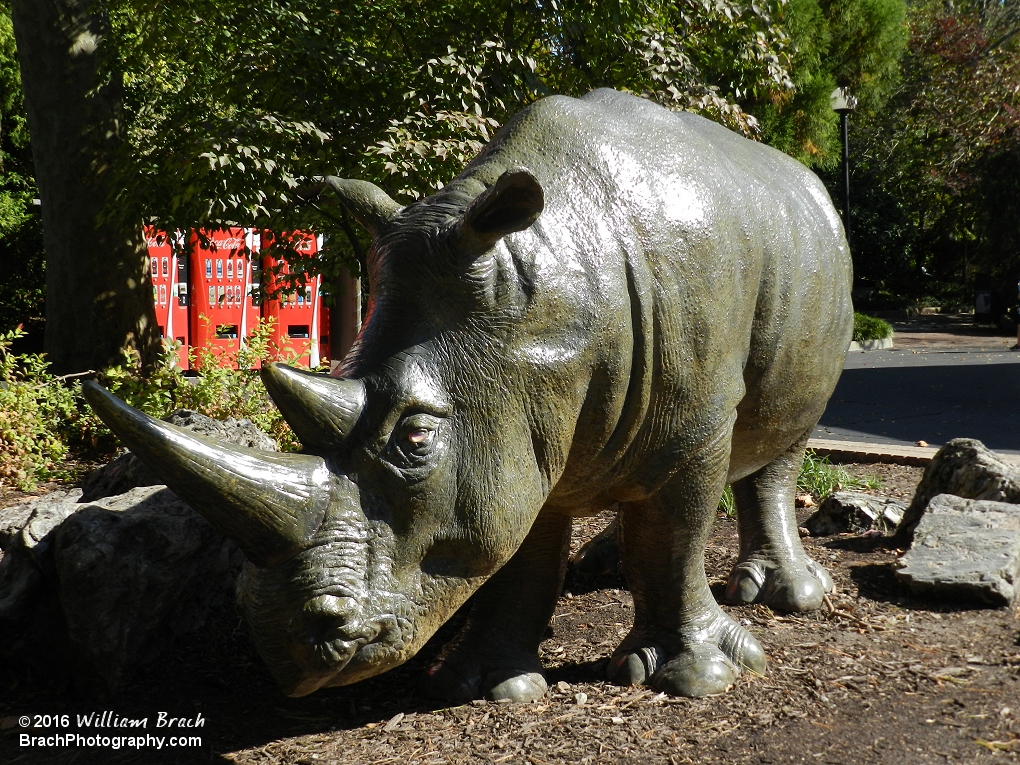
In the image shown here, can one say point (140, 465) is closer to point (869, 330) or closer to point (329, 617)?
point (329, 617)

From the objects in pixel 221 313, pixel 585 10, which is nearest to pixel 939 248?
pixel 221 313

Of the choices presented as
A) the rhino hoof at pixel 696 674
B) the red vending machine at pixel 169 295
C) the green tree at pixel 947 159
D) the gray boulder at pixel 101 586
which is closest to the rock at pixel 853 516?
Answer: the rhino hoof at pixel 696 674

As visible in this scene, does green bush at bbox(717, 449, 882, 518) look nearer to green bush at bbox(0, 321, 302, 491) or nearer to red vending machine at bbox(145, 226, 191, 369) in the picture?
green bush at bbox(0, 321, 302, 491)

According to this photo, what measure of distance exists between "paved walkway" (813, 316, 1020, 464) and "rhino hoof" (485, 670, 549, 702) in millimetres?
5345

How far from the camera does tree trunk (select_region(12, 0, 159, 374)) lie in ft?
29.5

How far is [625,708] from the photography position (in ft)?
11.6

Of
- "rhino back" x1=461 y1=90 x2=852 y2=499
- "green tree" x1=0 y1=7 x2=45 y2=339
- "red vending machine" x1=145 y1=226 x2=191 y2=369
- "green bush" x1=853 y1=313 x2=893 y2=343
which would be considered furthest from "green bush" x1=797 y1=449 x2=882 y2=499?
"green bush" x1=853 y1=313 x2=893 y2=343

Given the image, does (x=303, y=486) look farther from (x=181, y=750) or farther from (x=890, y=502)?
(x=890, y=502)

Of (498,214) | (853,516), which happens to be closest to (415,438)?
(498,214)

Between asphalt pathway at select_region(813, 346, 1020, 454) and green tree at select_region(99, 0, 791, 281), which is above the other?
green tree at select_region(99, 0, 791, 281)

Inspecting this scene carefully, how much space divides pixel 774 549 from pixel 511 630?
1593mm

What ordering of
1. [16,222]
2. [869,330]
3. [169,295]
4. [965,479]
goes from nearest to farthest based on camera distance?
[965,479], [169,295], [16,222], [869,330]

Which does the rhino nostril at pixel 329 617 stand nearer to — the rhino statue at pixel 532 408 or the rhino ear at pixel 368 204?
the rhino statue at pixel 532 408

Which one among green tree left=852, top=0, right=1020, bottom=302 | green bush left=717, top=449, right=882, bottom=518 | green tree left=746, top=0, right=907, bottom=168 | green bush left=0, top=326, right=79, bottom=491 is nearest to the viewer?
green bush left=0, top=326, right=79, bottom=491
